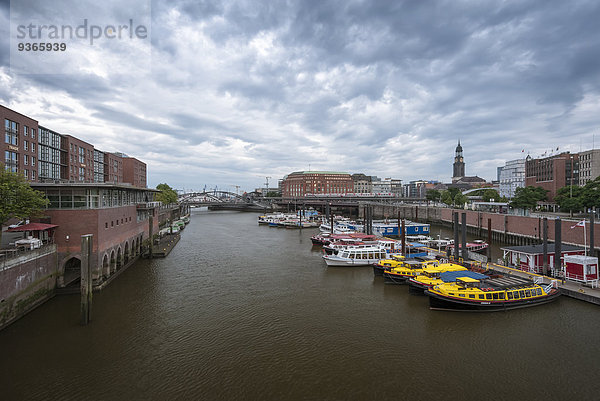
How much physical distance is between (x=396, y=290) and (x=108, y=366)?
2307 centimetres

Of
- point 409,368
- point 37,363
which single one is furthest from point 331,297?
point 37,363

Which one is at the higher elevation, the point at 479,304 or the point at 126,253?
the point at 126,253

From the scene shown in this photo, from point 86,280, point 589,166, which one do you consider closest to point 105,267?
point 86,280

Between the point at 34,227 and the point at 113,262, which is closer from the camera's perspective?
the point at 34,227

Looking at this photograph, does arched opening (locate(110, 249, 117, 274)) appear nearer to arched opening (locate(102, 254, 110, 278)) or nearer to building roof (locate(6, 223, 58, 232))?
arched opening (locate(102, 254, 110, 278))

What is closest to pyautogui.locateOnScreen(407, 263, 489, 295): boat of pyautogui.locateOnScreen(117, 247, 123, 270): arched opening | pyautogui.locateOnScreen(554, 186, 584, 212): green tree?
pyautogui.locateOnScreen(117, 247, 123, 270): arched opening

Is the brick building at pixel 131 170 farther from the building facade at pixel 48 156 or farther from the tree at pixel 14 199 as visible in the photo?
the tree at pixel 14 199

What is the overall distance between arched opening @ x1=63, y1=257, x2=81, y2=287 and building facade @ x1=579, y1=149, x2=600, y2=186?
11513 cm

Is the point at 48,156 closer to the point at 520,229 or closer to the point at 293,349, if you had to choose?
the point at 293,349

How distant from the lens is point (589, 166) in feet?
290

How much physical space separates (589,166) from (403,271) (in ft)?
307

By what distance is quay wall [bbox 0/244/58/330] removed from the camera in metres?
19.6

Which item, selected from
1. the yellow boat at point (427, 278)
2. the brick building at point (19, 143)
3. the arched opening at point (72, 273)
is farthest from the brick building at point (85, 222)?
the yellow boat at point (427, 278)

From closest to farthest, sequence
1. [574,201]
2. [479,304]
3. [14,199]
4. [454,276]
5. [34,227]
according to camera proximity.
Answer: [14,199] < [479,304] < [34,227] < [454,276] < [574,201]
